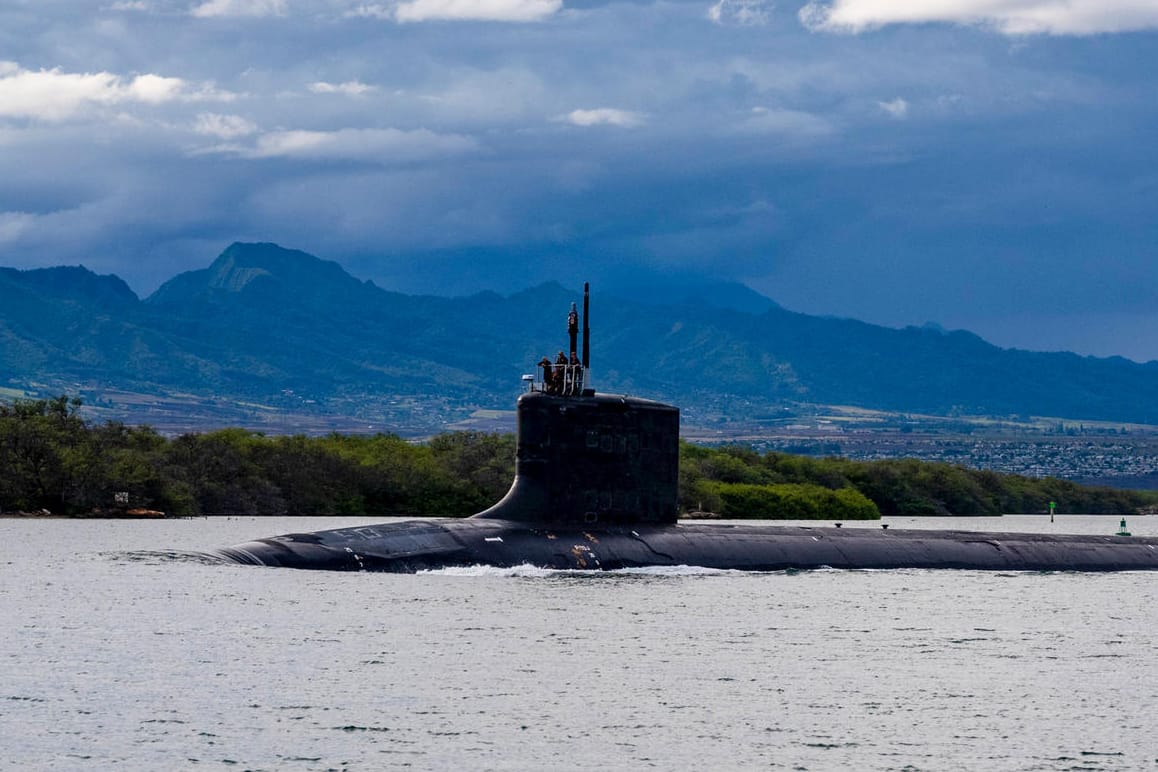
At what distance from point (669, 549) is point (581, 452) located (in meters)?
3.71

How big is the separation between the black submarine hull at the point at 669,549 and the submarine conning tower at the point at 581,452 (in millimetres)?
424

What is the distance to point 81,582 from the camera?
4244 centimetres

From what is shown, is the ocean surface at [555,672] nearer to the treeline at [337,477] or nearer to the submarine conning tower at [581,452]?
the submarine conning tower at [581,452]

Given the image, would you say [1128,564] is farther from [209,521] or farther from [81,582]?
[209,521]

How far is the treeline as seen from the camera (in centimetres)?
7369

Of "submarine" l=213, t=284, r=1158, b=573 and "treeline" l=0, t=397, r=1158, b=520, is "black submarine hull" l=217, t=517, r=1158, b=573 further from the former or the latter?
"treeline" l=0, t=397, r=1158, b=520

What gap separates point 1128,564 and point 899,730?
91.2 feet

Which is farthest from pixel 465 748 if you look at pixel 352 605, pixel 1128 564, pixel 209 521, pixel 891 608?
pixel 209 521

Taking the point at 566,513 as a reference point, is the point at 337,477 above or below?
below

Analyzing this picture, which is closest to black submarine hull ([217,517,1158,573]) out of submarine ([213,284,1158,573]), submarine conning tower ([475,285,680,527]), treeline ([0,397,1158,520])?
submarine ([213,284,1158,573])

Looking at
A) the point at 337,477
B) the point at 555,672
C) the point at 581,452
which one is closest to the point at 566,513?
the point at 581,452

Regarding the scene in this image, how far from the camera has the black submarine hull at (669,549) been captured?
40.6m

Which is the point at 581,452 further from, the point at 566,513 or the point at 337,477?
the point at 337,477

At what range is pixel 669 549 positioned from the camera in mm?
43375
